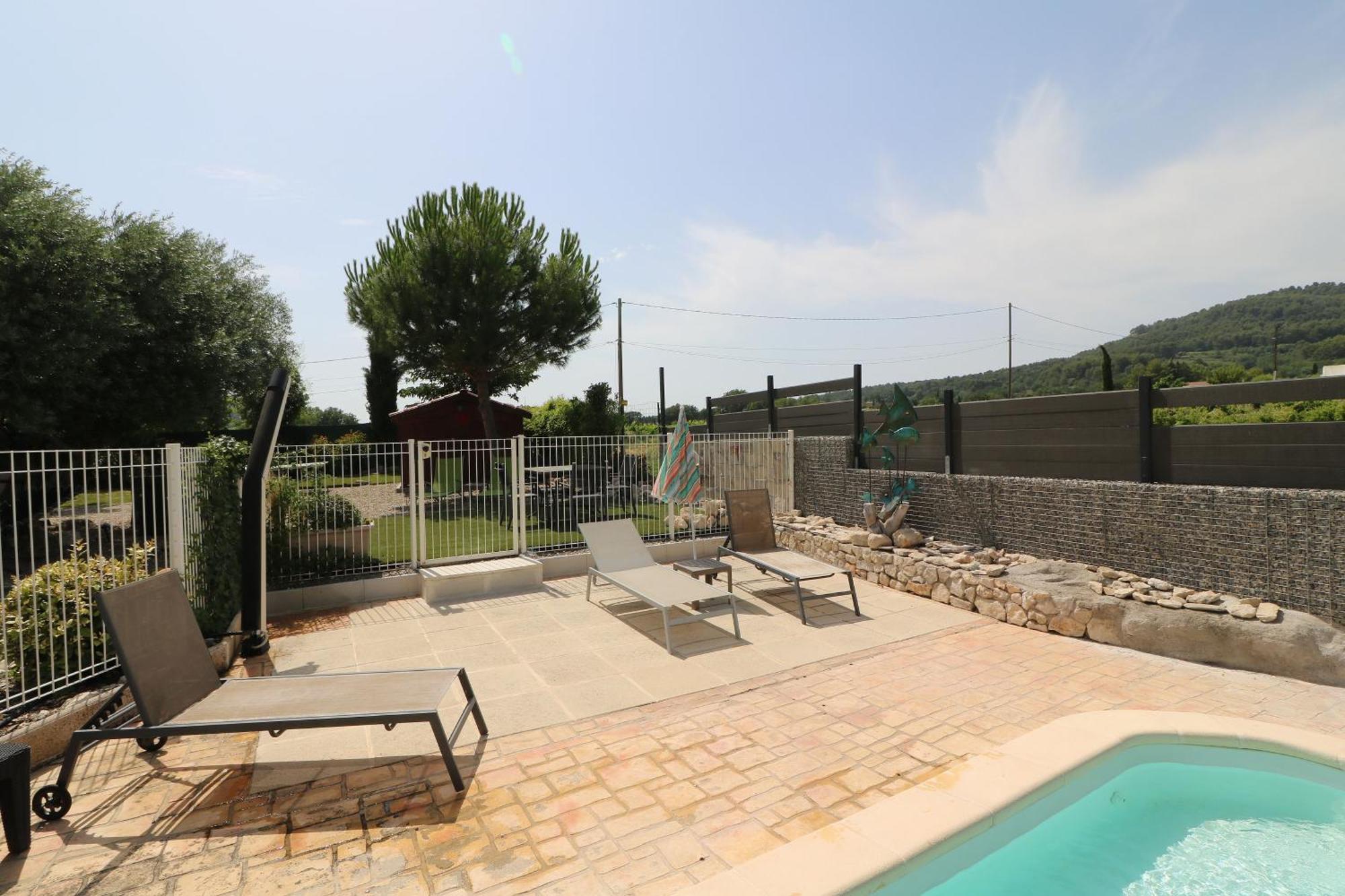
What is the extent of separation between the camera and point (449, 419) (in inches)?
827

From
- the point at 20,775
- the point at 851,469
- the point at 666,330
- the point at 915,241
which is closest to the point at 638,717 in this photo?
the point at 20,775

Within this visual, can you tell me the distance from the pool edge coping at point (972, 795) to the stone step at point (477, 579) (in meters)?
5.77

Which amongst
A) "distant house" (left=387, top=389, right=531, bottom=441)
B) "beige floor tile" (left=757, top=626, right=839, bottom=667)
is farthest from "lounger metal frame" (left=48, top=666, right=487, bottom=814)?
"distant house" (left=387, top=389, right=531, bottom=441)

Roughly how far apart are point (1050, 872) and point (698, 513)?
8317 mm

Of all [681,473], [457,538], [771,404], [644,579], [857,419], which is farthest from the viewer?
[771,404]

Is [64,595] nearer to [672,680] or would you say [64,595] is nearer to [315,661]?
[315,661]

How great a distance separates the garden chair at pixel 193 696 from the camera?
10.5ft

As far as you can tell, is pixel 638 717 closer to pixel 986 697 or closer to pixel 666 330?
pixel 986 697

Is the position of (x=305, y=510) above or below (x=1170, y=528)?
above

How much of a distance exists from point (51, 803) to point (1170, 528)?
842 centimetres

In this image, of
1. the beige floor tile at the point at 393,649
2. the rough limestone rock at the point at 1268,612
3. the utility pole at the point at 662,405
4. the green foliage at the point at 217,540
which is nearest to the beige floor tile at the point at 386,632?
the beige floor tile at the point at 393,649

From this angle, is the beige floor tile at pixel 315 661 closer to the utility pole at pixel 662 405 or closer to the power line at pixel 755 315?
the utility pole at pixel 662 405

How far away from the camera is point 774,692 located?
4.83m

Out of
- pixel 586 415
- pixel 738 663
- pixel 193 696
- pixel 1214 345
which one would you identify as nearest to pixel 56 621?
pixel 193 696
